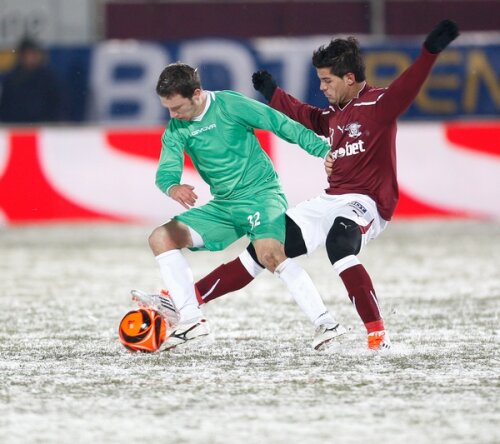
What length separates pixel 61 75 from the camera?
558 inches

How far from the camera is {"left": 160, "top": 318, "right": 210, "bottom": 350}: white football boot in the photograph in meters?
5.81

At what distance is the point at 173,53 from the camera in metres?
14.3

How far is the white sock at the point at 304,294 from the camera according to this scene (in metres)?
5.71

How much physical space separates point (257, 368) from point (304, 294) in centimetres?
60

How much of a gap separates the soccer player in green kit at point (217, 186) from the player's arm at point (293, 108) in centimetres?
19

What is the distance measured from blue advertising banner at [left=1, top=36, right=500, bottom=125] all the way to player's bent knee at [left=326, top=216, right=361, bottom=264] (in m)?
8.55

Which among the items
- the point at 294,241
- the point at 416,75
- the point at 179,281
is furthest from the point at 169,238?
the point at 416,75

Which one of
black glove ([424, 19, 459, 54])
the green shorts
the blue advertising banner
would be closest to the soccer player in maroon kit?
the green shorts

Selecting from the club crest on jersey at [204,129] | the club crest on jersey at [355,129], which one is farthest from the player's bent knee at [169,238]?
the club crest on jersey at [355,129]

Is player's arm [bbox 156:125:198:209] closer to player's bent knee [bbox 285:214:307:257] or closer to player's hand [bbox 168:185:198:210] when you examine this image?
player's hand [bbox 168:185:198:210]

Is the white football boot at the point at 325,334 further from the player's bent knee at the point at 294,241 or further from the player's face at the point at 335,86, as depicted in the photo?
the player's face at the point at 335,86

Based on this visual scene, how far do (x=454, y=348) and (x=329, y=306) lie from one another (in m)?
1.65

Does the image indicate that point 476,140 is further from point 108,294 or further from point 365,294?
point 365,294

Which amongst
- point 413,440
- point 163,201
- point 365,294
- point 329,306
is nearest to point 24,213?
point 163,201
